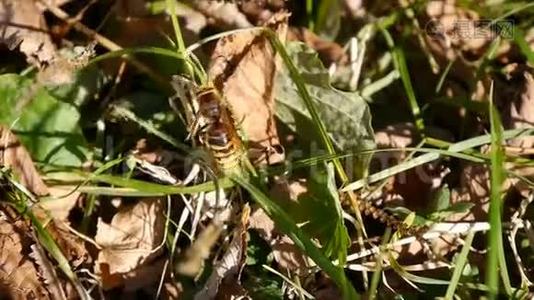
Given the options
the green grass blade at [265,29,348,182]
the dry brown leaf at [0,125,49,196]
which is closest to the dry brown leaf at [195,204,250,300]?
the green grass blade at [265,29,348,182]

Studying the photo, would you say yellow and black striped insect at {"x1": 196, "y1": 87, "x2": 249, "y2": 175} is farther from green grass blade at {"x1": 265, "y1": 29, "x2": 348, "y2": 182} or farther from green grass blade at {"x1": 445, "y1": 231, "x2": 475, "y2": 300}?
green grass blade at {"x1": 445, "y1": 231, "x2": 475, "y2": 300}

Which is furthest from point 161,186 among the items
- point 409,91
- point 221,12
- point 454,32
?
point 454,32

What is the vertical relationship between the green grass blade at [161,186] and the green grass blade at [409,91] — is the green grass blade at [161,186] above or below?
below

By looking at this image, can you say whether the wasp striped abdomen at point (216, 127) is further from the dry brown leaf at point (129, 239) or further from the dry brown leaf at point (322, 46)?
the dry brown leaf at point (322, 46)

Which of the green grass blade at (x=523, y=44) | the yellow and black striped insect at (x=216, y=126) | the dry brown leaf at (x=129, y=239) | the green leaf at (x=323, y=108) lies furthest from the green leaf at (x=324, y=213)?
the green grass blade at (x=523, y=44)

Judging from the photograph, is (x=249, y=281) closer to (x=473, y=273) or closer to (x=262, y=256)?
(x=262, y=256)

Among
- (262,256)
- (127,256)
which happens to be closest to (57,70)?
(127,256)
